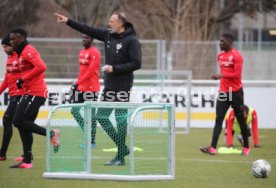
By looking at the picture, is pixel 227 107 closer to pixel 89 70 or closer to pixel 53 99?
pixel 89 70

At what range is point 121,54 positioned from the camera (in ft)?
44.7

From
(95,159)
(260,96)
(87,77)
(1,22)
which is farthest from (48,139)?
(1,22)

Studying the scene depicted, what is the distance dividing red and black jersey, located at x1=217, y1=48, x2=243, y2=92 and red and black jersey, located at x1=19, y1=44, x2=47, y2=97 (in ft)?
→ 12.3

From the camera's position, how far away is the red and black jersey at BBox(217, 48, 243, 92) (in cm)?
1603

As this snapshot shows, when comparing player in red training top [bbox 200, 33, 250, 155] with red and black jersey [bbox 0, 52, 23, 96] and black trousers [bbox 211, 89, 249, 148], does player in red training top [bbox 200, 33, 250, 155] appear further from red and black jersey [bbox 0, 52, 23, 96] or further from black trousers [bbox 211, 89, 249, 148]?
red and black jersey [bbox 0, 52, 23, 96]

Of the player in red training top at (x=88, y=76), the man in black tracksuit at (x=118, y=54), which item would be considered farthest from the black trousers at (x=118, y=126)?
the player in red training top at (x=88, y=76)

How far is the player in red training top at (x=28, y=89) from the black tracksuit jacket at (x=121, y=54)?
741mm

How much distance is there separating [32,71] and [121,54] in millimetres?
1347

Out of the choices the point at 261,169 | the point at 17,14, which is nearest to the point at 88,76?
the point at 261,169

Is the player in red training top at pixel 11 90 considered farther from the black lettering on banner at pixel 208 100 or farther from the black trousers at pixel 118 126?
the black lettering on banner at pixel 208 100

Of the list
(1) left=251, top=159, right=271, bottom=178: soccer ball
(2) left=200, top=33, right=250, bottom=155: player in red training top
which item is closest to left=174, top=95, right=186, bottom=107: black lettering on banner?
(2) left=200, top=33, right=250, bottom=155: player in red training top

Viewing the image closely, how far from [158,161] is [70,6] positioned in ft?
63.8

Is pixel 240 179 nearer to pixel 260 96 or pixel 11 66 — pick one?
pixel 11 66

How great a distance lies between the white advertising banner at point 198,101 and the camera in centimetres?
2386
